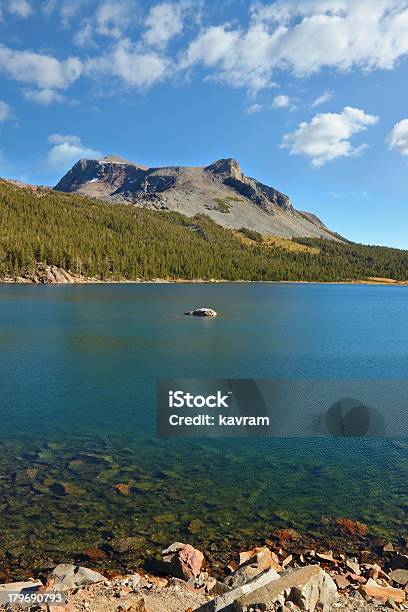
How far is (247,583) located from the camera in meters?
12.0

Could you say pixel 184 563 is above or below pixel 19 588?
below

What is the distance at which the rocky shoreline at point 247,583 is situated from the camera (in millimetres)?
11500

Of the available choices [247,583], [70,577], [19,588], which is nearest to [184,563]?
[70,577]

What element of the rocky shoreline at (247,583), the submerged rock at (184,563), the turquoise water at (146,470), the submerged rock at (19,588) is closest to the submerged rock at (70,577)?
the rocky shoreline at (247,583)

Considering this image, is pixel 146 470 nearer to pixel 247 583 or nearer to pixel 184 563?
pixel 184 563

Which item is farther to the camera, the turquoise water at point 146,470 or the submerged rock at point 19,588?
the turquoise water at point 146,470

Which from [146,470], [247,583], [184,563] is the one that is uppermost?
[247,583]

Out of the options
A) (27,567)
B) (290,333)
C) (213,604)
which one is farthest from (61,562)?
(290,333)

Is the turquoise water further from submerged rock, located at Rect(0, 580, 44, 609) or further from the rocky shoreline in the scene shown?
submerged rock, located at Rect(0, 580, 44, 609)

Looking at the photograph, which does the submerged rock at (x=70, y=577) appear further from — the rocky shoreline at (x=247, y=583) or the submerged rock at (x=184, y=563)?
the submerged rock at (x=184, y=563)

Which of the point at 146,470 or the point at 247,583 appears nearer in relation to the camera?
the point at 247,583

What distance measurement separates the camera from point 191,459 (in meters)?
26.7

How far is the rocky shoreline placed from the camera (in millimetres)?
11500

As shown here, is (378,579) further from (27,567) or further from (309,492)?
(27,567)
